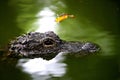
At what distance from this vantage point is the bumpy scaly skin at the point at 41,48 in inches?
196

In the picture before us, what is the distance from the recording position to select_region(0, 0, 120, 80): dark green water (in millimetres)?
4609

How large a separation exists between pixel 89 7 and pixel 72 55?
2360 millimetres

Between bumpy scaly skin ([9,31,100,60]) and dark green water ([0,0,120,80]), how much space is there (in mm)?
153

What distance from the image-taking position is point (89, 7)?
7145mm

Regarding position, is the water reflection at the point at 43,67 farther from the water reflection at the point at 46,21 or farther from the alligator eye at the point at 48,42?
the water reflection at the point at 46,21

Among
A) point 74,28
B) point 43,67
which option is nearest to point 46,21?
point 74,28

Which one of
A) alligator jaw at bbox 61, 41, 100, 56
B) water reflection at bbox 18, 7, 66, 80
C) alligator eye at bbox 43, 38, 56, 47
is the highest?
alligator eye at bbox 43, 38, 56, 47

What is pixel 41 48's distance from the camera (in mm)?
5023

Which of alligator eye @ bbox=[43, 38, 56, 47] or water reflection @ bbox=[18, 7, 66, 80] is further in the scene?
alligator eye @ bbox=[43, 38, 56, 47]

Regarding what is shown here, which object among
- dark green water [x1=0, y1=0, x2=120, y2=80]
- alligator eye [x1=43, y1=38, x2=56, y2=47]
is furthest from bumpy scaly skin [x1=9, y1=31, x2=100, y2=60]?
dark green water [x1=0, y1=0, x2=120, y2=80]

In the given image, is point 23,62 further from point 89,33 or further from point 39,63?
point 89,33

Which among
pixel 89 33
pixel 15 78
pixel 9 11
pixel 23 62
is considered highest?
pixel 9 11

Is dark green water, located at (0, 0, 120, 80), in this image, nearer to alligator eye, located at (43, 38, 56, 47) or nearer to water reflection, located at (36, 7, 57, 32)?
water reflection, located at (36, 7, 57, 32)

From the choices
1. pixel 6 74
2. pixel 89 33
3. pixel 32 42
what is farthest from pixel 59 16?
pixel 6 74
